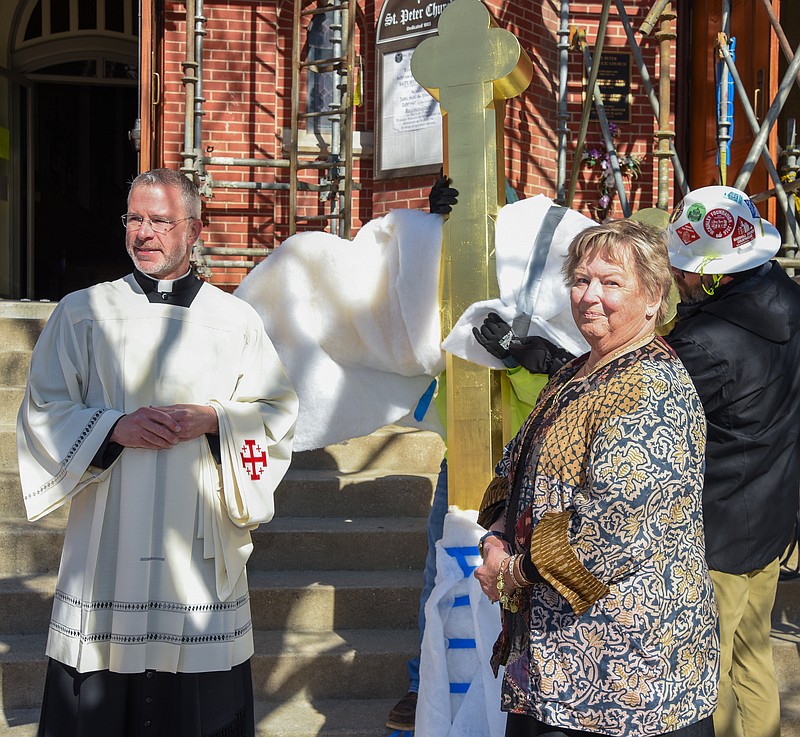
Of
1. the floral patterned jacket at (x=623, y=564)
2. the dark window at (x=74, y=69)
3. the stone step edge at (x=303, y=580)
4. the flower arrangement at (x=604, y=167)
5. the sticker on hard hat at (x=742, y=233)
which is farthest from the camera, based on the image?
the dark window at (x=74, y=69)

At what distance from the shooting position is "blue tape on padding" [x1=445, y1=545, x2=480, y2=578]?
309 cm

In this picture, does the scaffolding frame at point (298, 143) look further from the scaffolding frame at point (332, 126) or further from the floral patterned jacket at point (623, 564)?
the floral patterned jacket at point (623, 564)

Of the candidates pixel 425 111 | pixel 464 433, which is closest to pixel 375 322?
pixel 464 433

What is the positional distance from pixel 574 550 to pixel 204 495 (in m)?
1.15

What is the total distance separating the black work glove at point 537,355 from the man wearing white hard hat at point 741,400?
358mm

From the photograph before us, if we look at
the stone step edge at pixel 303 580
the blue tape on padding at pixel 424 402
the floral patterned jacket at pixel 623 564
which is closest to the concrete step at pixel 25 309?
the stone step edge at pixel 303 580

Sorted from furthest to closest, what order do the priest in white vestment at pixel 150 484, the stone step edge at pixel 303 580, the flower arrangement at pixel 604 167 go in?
the flower arrangement at pixel 604 167 < the stone step edge at pixel 303 580 < the priest in white vestment at pixel 150 484

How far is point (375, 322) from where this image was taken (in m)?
3.41

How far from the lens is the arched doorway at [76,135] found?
1044 cm

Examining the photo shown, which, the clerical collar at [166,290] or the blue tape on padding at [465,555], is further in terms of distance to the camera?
→ the blue tape on padding at [465,555]

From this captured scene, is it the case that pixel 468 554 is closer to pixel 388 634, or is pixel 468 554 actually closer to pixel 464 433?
pixel 464 433

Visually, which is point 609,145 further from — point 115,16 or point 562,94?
point 115,16

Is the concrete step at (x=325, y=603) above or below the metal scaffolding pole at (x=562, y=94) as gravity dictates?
below

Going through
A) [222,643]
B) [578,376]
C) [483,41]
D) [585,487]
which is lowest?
[222,643]
